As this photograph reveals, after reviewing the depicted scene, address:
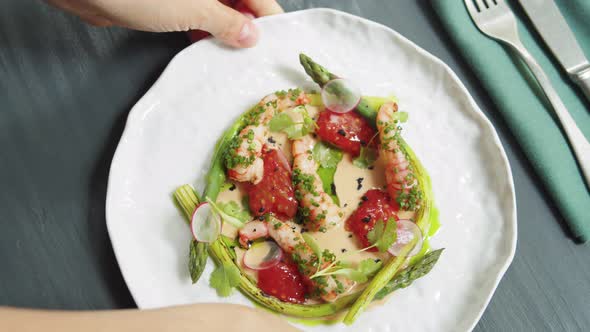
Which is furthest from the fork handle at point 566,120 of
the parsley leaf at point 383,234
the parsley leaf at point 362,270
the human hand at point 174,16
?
the human hand at point 174,16

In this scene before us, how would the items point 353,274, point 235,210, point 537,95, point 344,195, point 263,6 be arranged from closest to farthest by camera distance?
point 353,274 < point 235,210 < point 344,195 < point 263,6 < point 537,95

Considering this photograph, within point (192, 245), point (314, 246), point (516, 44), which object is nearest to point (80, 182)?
point (192, 245)

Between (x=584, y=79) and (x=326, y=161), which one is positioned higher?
(x=326, y=161)

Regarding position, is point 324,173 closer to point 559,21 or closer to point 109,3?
point 109,3

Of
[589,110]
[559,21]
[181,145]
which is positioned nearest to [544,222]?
[589,110]

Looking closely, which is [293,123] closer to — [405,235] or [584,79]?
[405,235]

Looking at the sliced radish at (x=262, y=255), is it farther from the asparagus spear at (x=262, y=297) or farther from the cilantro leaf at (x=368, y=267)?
the cilantro leaf at (x=368, y=267)
